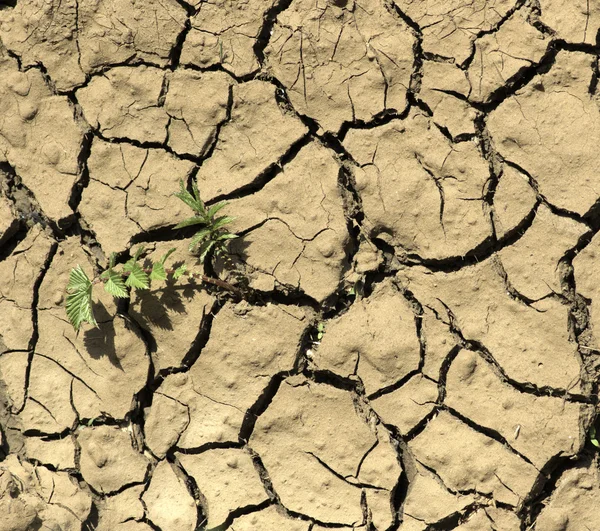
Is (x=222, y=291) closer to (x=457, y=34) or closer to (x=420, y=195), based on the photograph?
(x=420, y=195)

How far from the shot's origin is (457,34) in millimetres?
2994

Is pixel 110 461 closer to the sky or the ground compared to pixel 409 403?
closer to the ground

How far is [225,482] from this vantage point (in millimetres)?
3014

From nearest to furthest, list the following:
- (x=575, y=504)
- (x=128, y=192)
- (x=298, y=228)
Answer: (x=575, y=504)
(x=298, y=228)
(x=128, y=192)

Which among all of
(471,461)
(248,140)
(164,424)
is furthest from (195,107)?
(471,461)

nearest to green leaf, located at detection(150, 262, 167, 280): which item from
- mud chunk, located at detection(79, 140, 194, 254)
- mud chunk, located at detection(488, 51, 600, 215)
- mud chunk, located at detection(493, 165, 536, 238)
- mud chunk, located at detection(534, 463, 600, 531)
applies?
mud chunk, located at detection(79, 140, 194, 254)

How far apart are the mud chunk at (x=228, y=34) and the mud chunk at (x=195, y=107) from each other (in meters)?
0.07

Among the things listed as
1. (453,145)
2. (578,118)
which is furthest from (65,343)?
(578,118)

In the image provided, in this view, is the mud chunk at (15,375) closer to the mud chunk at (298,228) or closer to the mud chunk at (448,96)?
the mud chunk at (298,228)

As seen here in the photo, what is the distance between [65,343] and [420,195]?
5.69ft

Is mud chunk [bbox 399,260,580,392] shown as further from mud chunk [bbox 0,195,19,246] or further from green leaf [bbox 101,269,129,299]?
mud chunk [bbox 0,195,19,246]

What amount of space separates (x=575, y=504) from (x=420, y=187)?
1.46 metres

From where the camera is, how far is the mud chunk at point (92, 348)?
3100 mm

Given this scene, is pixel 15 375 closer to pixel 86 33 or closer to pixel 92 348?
pixel 92 348
